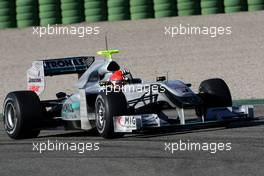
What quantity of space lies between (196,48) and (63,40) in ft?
12.1

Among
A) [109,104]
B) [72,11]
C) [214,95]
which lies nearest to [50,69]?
[109,104]

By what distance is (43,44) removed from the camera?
2411 cm

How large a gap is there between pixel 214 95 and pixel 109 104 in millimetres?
2153

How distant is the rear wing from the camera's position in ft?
48.2

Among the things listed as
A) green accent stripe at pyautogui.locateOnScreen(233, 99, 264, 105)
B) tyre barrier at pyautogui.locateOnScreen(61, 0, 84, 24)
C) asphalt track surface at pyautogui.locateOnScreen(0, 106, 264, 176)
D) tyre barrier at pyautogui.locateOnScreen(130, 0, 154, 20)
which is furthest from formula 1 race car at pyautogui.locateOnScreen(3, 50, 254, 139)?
tyre barrier at pyautogui.locateOnScreen(61, 0, 84, 24)

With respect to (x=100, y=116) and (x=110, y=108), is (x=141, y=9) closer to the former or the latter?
(x=100, y=116)

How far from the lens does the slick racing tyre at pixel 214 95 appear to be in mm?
13992

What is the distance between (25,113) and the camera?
547 inches

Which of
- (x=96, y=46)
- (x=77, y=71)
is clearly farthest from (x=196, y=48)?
(x=77, y=71)

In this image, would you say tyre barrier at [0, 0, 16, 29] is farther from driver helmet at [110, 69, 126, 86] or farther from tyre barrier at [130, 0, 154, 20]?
driver helmet at [110, 69, 126, 86]

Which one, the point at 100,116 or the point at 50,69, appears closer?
the point at 100,116

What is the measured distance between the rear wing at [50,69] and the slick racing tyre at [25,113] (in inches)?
24.6

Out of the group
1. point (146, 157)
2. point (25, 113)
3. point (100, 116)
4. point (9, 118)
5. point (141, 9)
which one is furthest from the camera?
point (141, 9)

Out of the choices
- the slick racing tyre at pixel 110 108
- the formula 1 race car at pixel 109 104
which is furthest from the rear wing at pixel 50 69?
the slick racing tyre at pixel 110 108
